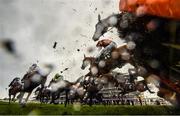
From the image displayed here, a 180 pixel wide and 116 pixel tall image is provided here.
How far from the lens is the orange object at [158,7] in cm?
932

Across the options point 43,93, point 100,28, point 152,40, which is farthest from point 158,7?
point 43,93

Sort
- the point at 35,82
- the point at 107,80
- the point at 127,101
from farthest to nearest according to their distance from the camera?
1. the point at 127,101
2. the point at 35,82
3. the point at 107,80

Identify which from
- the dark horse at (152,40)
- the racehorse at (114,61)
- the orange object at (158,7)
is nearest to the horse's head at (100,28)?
the dark horse at (152,40)

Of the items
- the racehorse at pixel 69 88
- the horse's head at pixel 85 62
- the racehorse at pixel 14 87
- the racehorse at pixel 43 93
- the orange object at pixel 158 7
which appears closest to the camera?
the orange object at pixel 158 7

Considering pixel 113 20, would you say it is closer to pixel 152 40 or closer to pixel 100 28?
pixel 100 28

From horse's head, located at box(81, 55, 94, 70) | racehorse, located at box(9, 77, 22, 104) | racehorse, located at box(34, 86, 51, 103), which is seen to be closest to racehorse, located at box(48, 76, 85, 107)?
racehorse, located at box(34, 86, 51, 103)

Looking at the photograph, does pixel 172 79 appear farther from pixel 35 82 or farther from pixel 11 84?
pixel 11 84

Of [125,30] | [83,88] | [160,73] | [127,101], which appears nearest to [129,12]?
[125,30]

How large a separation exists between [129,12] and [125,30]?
0.65 metres

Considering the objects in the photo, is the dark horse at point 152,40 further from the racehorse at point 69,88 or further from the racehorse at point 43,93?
the racehorse at point 43,93

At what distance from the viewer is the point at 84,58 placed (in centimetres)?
1762

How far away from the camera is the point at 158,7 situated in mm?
9594

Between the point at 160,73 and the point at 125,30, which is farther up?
the point at 125,30

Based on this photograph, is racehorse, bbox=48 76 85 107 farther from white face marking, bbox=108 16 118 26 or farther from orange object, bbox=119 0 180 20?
orange object, bbox=119 0 180 20
